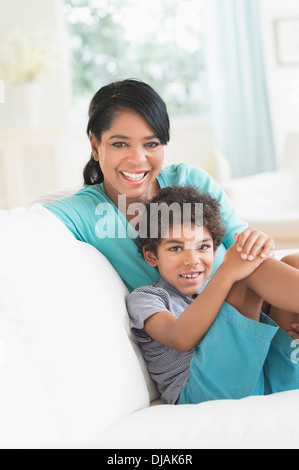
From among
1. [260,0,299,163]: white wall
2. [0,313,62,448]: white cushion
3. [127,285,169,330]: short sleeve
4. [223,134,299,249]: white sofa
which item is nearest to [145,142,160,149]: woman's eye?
[127,285,169,330]: short sleeve

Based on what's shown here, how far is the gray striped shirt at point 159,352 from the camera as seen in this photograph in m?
1.41

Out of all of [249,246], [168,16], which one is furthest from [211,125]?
[249,246]

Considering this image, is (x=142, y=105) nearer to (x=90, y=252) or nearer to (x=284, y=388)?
(x=90, y=252)

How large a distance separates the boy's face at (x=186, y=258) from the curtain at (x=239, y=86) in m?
4.04

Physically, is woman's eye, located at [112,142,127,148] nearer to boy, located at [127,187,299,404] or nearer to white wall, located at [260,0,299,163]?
boy, located at [127,187,299,404]

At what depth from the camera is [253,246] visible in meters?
1.36

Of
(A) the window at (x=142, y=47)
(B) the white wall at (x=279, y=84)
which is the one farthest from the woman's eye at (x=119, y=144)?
(A) the window at (x=142, y=47)

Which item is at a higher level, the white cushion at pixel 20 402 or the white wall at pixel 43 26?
the white wall at pixel 43 26

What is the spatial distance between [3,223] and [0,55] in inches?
169

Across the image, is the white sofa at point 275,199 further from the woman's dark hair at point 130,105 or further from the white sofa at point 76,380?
the white sofa at point 76,380

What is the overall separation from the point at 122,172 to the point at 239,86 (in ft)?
13.3

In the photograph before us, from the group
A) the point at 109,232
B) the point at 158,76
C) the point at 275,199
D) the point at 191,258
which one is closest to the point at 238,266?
the point at 191,258

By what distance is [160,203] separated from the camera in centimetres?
166

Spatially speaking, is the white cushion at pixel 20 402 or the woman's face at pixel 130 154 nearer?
the white cushion at pixel 20 402
